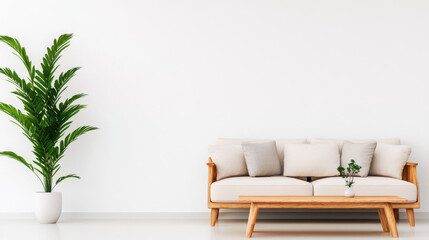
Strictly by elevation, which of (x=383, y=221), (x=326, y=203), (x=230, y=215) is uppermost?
(x=326, y=203)

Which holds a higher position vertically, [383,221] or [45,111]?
[45,111]

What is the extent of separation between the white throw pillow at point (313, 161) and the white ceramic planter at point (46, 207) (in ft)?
8.53

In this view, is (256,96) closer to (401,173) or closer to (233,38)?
(233,38)

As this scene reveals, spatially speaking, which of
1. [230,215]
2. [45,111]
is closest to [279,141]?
[230,215]

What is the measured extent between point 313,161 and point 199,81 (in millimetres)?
1706

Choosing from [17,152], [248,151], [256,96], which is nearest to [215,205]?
[248,151]

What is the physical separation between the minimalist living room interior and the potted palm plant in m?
0.18

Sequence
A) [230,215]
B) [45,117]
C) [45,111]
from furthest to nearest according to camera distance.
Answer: [230,215] → [45,117] → [45,111]

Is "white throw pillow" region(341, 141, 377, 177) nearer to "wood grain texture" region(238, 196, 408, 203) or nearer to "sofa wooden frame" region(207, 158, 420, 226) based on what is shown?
"sofa wooden frame" region(207, 158, 420, 226)

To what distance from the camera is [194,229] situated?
590 cm

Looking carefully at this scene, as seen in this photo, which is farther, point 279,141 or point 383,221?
point 279,141

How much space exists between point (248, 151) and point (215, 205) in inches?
29.3

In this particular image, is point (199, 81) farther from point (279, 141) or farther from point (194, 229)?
point (194, 229)

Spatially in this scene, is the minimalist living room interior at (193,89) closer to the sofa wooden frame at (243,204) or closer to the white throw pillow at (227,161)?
the white throw pillow at (227,161)
